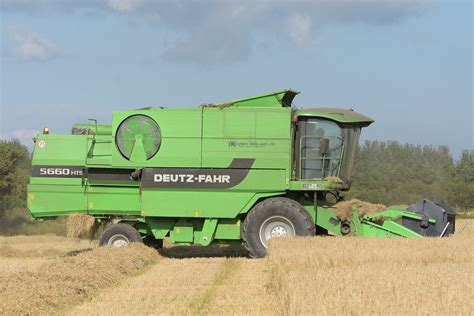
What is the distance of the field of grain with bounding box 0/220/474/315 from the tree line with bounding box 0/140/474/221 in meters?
17.8

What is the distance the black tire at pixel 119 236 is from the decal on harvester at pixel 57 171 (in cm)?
142

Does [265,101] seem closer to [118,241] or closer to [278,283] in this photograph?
[118,241]

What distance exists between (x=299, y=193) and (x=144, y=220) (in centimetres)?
342

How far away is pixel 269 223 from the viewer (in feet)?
45.6

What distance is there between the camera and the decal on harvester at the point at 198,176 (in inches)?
554

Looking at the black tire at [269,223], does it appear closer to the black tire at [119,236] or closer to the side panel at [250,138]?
the side panel at [250,138]

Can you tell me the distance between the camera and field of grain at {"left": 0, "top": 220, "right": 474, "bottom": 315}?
5.92 metres

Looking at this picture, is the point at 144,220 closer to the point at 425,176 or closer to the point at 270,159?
the point at 270,159

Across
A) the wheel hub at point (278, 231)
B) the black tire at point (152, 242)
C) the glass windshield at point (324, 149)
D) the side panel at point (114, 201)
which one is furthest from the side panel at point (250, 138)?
the black tire at point (152, 242)

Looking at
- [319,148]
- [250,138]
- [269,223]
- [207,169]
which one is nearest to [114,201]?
[207,169]

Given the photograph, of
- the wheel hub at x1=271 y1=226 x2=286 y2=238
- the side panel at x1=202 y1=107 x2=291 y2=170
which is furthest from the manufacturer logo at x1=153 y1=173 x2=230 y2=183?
the wheel hub at x1=271 y1=226 x2=286 y2=238

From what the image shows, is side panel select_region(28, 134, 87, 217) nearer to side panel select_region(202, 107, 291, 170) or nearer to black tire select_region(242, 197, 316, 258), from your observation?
side panel select_region(202, 107, 291, 170)

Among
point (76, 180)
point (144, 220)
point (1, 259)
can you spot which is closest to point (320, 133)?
point (144, 220)

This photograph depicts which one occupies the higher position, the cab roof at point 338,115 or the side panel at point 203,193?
the cab roof at point 338,115
